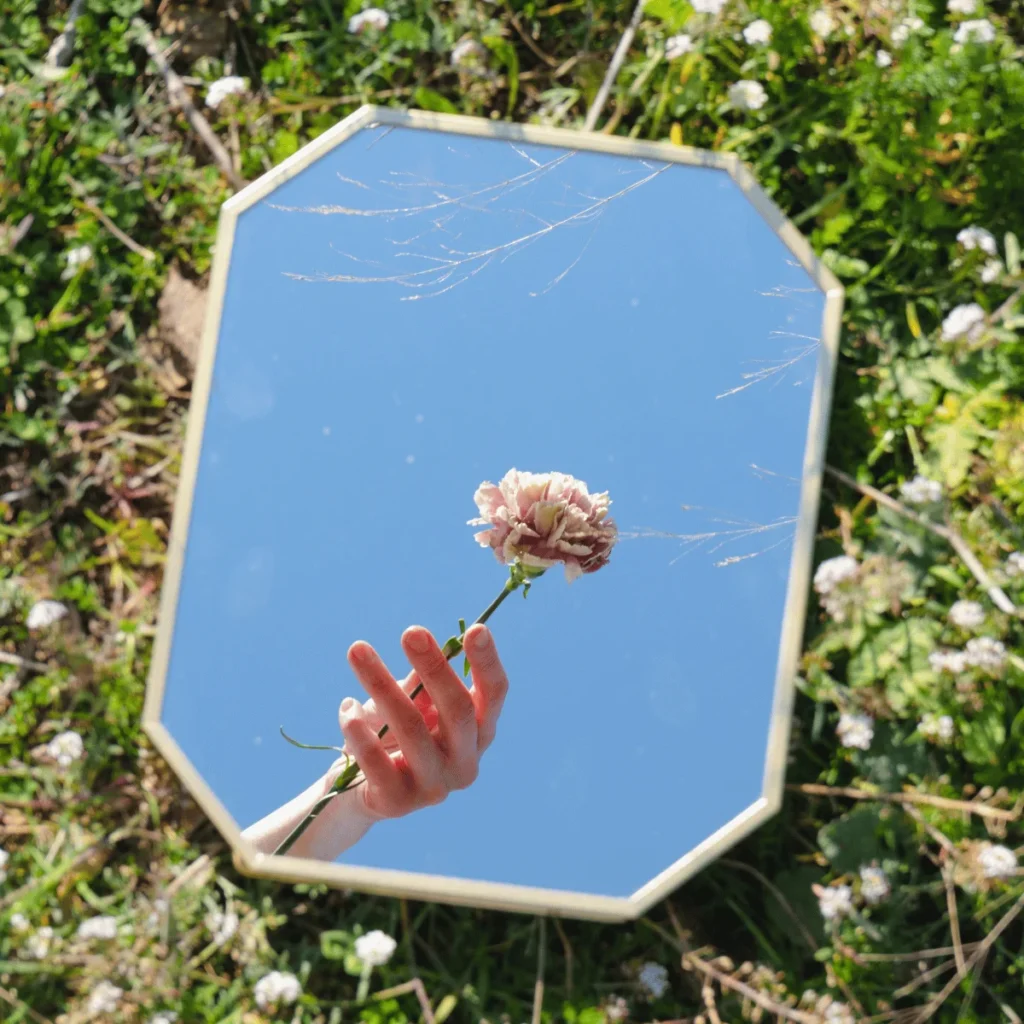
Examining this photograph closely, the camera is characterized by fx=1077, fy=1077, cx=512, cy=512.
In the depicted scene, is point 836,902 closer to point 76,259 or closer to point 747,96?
point 747,96

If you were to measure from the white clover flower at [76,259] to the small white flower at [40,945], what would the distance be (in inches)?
48.1

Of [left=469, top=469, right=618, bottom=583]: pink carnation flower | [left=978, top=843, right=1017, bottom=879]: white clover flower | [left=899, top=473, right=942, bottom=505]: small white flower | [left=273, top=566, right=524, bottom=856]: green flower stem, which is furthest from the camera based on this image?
[left=899, top=473, right=942, bottom=505]: small white flower

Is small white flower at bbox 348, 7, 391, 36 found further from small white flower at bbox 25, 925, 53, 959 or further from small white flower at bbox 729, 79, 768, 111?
small white flower at bbox 25, 925, 53, 959

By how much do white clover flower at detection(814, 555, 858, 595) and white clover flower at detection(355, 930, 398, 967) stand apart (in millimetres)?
978

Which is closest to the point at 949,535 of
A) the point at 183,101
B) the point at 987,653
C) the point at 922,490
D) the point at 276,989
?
the point at 922,490

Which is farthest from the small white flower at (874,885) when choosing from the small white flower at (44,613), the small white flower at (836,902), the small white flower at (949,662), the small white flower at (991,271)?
the small white flower at (44,613)

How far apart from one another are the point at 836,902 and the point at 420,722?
77 cm

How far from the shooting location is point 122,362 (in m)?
2.11

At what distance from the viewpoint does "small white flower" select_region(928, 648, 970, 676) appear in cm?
186

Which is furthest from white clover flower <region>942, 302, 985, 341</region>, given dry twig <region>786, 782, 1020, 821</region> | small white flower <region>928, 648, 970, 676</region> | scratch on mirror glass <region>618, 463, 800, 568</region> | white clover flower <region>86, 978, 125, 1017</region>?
white clover flower <region>86, 978, 125, 1017</region>

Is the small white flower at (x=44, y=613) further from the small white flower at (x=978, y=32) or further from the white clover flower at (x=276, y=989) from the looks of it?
the small white flower at (x=978, y=32)

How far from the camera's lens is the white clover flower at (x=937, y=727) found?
1.85 m

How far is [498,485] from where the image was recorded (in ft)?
5.98

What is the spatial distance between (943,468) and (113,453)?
1564 millimetres
